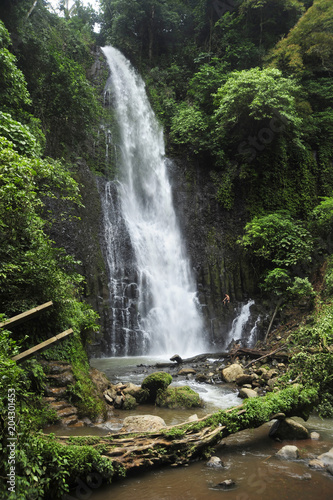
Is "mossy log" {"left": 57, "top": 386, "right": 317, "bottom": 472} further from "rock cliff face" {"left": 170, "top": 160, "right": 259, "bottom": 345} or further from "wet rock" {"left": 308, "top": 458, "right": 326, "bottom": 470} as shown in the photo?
"rock cliff face" {"left": 170, "top": 160, "right": 259, "bottom": 345}

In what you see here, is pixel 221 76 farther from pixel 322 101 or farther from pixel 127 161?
pixel 127 161

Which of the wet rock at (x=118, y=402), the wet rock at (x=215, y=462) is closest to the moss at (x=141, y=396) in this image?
the wet rock at (x=118, y=402)

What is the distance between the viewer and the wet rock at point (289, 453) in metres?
4.30

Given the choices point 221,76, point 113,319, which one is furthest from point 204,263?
point 221,76

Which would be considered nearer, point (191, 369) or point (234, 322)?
point (191, 369)

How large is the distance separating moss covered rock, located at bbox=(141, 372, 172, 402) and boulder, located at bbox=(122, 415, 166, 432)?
5.56 feet

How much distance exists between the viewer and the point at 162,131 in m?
18.7

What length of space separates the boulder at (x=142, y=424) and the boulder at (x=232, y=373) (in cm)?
368

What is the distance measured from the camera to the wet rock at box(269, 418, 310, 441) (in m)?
4.93

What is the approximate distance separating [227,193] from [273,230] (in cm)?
396

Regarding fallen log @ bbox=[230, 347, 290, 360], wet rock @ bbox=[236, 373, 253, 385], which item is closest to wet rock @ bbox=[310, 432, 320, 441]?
wet rock @ bbox=[236, 373, 253, 385]

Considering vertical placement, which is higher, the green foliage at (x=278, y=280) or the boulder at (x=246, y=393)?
the green foliage at (x=278, y=280)

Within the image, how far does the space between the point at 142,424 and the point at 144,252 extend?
9588mm

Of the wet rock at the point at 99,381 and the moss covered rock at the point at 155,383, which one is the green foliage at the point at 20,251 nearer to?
the wet rock at the point at 99,381
